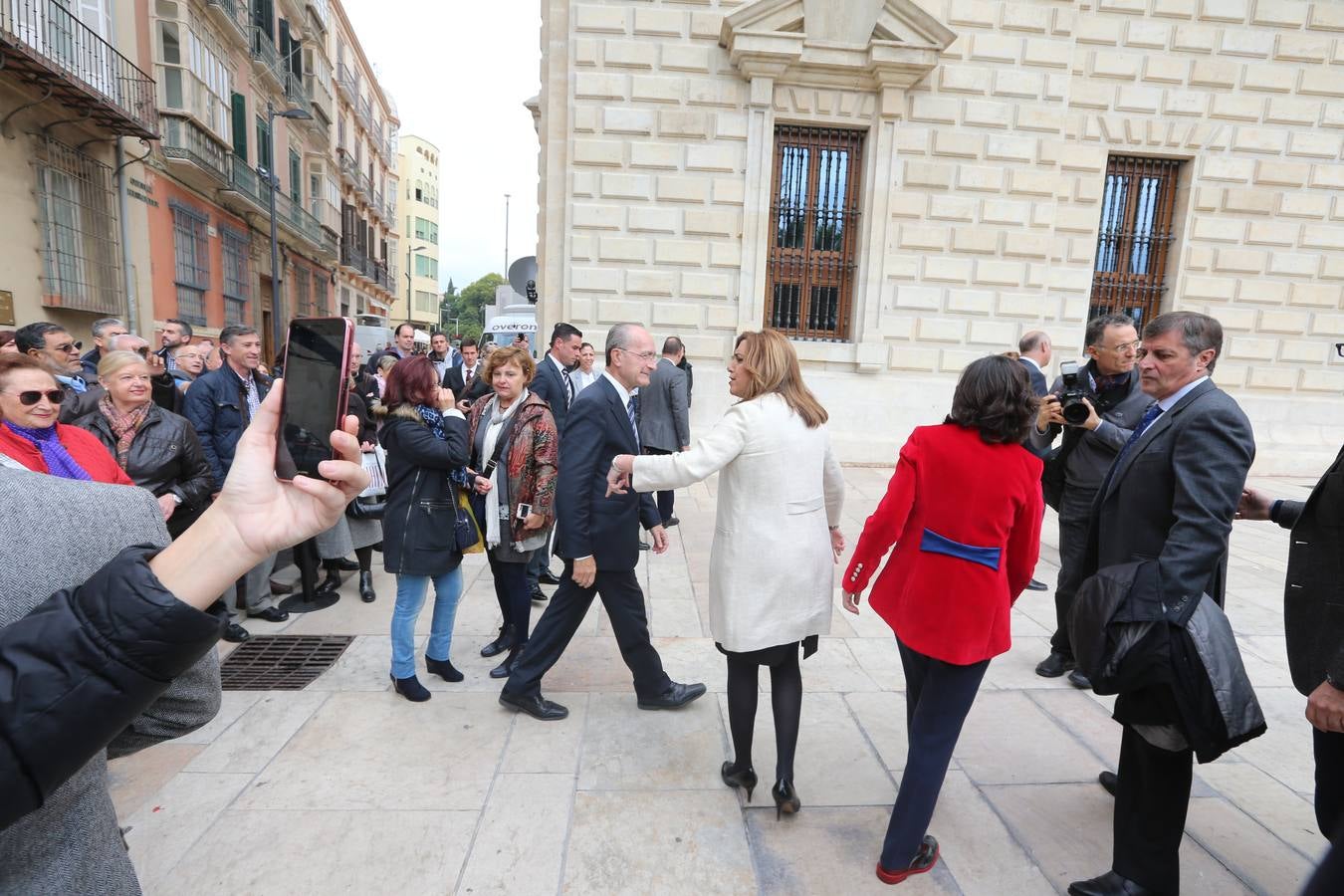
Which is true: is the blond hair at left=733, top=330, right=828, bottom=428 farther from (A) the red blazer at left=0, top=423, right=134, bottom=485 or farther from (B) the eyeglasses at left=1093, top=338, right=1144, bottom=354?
(A) the red blazer at left=0, top=423, right=134, bottom=485

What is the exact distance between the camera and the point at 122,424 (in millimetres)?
3951

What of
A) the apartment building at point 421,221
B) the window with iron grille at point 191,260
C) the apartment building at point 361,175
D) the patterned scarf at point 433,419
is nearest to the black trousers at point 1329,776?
the patterned scarf at point 433,419

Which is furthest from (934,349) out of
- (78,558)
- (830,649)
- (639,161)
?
(78,558)

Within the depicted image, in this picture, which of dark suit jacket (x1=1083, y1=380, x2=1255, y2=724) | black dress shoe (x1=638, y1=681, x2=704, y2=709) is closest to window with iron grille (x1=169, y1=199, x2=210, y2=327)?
black dress shoe (x1=638, y1=681, x2=704, y2=709)

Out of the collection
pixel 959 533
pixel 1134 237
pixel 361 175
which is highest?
pixel 361 175

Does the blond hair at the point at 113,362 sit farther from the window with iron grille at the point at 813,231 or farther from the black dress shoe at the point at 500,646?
the window with iron grille at the point at 813,231

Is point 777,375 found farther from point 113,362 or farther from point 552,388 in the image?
point 113,362

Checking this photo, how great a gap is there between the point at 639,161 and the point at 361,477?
9.56m

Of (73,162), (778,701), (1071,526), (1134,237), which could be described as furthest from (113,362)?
(1134,237)

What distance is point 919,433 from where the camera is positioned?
2566 mm

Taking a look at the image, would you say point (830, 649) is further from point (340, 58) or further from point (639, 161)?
point (340, 58)

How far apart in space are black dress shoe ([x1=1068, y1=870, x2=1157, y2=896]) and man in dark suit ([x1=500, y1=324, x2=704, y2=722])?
1803 mm

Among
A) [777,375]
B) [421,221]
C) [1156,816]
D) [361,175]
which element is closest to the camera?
[1156,816]

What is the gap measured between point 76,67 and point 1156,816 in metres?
17.4
